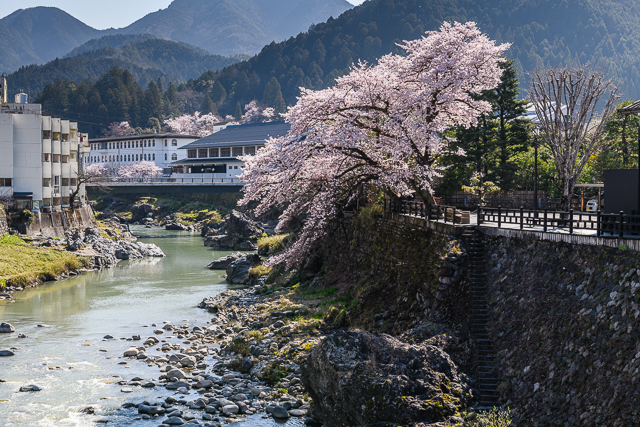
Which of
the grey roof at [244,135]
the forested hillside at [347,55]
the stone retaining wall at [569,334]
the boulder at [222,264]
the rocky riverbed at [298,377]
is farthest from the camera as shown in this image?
the forested hillside at [347,55]

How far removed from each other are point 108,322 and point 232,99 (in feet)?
471

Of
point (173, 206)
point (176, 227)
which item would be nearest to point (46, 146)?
point (176, 227)

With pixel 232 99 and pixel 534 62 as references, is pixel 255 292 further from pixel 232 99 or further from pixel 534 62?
pixel 534 62

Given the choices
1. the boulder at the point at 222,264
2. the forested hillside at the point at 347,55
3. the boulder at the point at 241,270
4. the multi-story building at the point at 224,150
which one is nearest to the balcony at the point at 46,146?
the boulder at the point at 222,264

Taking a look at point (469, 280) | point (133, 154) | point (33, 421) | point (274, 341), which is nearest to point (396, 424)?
point (469, 280)

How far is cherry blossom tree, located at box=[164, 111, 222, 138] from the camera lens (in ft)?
437

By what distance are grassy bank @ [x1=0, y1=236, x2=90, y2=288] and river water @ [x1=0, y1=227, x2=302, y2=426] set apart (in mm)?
1180

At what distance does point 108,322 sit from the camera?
24.9 metres

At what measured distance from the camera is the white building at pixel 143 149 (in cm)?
9831

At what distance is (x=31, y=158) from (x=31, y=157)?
96 mm

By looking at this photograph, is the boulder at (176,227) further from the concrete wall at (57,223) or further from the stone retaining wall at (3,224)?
the stone retaining wall at (3,224)

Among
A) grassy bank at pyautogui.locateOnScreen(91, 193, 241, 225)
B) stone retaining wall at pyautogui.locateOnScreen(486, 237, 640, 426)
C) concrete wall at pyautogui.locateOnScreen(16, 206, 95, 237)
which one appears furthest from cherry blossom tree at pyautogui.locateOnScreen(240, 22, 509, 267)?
grassy bank at pyautogui.locateOnScreen(91, 193, 241, 225)

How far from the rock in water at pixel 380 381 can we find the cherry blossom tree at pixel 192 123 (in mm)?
123818

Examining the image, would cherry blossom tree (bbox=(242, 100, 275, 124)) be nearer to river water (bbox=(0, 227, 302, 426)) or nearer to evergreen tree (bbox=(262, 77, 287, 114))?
evergreen tree (bbox=(262, 77, 287, 114))
